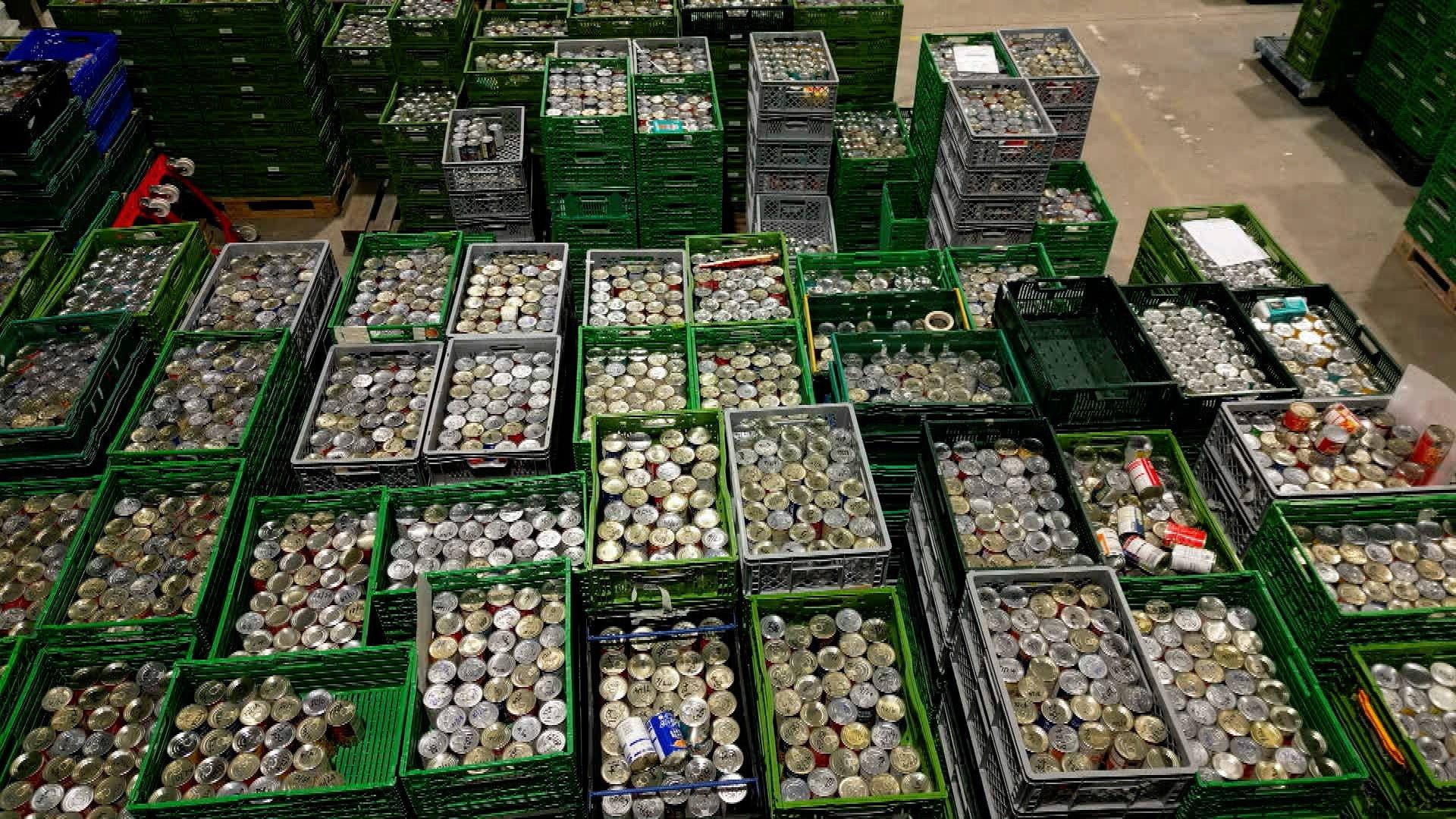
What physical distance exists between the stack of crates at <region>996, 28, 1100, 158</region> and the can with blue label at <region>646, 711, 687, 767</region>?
512cm

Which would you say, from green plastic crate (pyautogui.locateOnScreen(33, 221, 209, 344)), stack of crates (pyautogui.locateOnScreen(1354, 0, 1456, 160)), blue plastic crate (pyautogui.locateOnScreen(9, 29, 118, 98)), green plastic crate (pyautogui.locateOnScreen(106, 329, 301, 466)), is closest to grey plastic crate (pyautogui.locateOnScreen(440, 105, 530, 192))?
green plastic crate (pyautogui.locateOnScreen(33, 221, 209, 344))

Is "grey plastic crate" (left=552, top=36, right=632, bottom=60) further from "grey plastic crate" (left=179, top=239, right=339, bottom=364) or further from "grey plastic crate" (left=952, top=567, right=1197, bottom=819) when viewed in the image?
"grey plastic crate" (left=952, top=567, right=1197, bottom=819)

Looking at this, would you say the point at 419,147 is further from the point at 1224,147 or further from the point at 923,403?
the point at 1224,147

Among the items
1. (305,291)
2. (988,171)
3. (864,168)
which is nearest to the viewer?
(305,291)

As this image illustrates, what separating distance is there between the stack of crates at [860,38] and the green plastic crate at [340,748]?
5910 mm

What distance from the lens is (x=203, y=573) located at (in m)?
3.82

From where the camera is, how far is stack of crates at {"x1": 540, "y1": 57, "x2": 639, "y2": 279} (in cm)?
620

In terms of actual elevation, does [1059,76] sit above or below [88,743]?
above

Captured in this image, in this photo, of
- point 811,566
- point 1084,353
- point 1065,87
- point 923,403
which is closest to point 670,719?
point 811,566

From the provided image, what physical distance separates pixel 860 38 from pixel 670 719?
612 centimetres

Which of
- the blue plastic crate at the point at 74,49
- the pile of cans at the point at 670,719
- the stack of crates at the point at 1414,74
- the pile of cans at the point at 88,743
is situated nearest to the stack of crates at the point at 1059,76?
the stack of crates at the point at 1414,74

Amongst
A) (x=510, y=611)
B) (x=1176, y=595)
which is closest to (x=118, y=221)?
(x=510, y=611)

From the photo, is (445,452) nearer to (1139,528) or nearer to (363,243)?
(363,243)

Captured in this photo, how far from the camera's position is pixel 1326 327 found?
509cm
